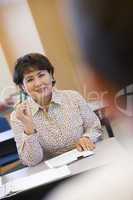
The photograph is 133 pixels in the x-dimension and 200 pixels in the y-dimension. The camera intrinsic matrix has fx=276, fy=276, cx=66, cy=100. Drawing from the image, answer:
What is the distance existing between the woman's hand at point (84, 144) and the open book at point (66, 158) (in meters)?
0.01

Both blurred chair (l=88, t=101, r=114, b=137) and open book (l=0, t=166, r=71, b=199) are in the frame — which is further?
blurred chair (l=88, t=101, r=114, b=137)

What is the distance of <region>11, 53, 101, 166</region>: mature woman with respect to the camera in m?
0.93

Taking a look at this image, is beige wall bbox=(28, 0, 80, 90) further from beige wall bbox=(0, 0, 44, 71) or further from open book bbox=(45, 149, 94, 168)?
open book bbox=(45, 149, 94, 168)

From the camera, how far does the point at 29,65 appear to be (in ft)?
3.07

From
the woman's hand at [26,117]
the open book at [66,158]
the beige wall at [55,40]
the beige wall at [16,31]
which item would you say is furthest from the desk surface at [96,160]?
the beige wall at [16,31]

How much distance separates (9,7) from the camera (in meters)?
0.90

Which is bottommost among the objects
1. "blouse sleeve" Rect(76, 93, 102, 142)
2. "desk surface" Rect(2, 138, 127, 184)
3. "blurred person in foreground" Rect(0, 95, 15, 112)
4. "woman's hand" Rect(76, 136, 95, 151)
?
"desk surface" Rect(2, 138, 127, 184)

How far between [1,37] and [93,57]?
0.32 metres

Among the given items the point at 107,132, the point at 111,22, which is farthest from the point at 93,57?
the point at 107,132

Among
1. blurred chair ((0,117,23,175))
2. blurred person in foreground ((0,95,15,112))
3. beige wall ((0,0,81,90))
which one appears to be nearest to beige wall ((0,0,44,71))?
beige wall ((0,0,81,90))

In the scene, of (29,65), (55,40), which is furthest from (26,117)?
(55,40)

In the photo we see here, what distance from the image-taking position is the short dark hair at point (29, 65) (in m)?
Answer: 0.92

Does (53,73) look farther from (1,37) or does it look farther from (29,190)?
(29,190)

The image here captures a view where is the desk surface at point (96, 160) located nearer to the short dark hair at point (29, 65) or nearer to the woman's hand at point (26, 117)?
the woman's hand at point (26, 117)
